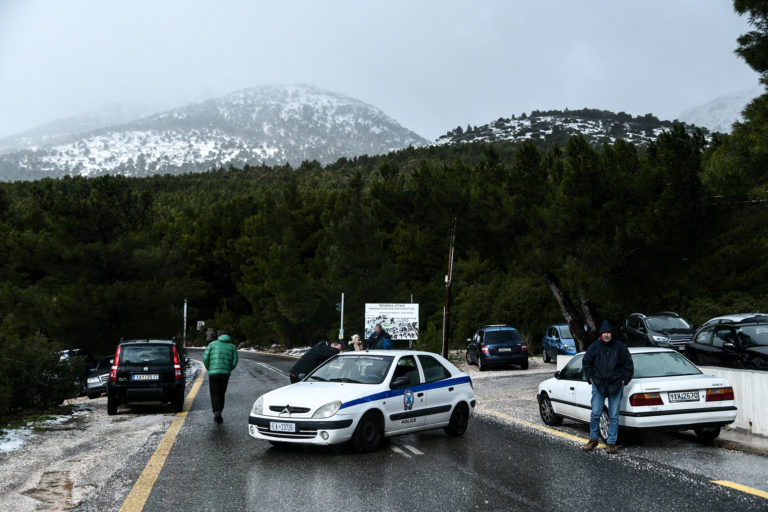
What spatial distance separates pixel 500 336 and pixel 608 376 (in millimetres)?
18531

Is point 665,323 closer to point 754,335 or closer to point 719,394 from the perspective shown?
point 754,335

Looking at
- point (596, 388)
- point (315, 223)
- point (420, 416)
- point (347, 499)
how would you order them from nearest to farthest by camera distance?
1. point (347, 499)
2. point (596, 388)
3. point (420, 416)
4. point (315, 223)

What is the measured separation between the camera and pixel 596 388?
966cm

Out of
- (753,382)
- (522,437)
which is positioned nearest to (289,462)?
(522,437)

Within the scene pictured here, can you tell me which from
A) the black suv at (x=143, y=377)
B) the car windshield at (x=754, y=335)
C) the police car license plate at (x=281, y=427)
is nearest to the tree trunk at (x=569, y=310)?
the car windshield at (x=754, y=335)

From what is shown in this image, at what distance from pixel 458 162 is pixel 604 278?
23.6 feet

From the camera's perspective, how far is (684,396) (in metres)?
9.55

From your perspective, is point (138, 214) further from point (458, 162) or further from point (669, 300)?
point (669, 300)

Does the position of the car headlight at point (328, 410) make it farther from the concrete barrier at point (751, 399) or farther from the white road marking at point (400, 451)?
the concrete barrier at point (751, 399)

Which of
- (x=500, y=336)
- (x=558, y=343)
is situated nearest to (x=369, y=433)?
(x=500, y=336)

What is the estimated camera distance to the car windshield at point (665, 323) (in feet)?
77.8

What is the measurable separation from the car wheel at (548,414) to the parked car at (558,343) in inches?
651

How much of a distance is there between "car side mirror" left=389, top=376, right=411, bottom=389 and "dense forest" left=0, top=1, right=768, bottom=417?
7.57m

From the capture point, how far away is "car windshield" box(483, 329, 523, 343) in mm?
27656
